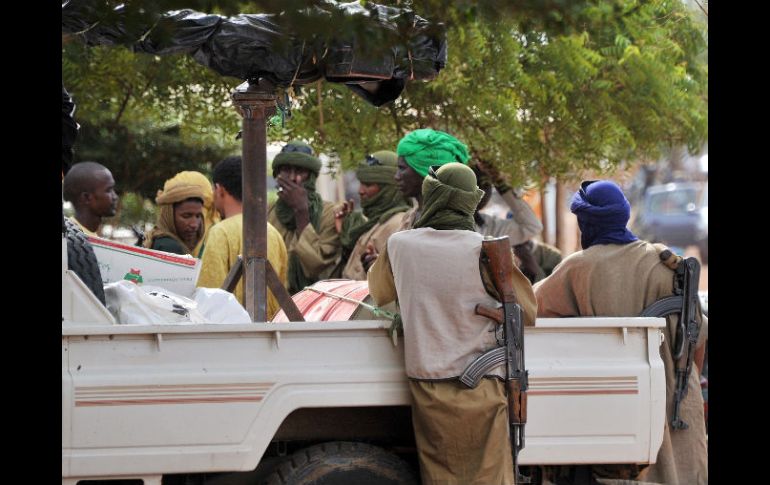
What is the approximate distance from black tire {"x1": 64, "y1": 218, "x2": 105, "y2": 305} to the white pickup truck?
0.74ft

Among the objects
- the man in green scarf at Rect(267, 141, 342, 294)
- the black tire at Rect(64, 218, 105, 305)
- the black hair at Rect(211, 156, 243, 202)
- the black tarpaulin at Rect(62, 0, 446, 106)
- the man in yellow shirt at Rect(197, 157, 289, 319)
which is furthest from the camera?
the man in green scarf at Rect(267, 141, 342, 294)

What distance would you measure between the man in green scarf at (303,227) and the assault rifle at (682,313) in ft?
9.60

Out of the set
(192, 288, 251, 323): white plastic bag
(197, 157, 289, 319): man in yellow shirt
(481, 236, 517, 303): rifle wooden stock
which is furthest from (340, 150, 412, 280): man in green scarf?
(481, 236, 517, 303): rifle wooden stock

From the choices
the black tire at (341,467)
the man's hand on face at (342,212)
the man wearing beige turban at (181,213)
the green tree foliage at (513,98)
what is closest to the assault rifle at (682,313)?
the black tire at (341,467)

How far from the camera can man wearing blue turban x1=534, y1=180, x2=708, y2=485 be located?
5.71 m

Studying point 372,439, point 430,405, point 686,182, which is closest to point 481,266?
point 430,405

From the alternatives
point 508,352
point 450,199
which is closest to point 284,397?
point 508,352

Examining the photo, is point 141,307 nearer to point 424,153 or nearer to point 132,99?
point 424,153

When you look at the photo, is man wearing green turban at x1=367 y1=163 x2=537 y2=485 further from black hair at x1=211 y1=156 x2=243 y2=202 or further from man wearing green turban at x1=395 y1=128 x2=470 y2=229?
black hair at x1=211 y1=156 x2=243 y2=202

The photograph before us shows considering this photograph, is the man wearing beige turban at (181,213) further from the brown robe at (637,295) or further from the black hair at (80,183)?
the brown robe at (637,295)

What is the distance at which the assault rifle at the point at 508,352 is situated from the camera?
14.8ft

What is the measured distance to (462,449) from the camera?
4.53 meters

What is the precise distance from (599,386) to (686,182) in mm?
30577

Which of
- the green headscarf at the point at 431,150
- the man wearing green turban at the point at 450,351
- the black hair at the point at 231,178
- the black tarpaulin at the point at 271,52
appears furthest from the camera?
the black hair at the point at 231,178
